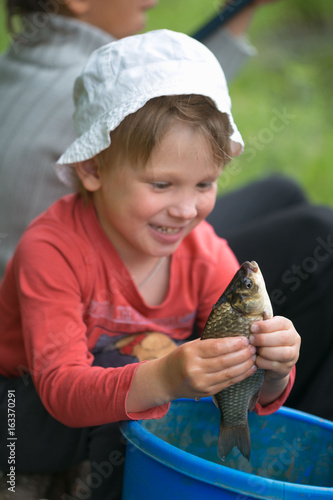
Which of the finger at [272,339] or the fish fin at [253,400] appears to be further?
the fish fin at [253,400]

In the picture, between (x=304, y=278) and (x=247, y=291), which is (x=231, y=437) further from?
(x=304, y=278)

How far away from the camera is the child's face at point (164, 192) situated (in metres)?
1.51

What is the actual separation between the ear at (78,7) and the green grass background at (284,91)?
4.21ft

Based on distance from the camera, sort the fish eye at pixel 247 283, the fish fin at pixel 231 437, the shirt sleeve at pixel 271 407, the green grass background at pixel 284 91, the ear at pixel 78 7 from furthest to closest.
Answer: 1. the green grass background at pixel 284 91
2. the ear at pixel 78 7
3. the shirt sleeve at pixel 271 407
4. the fish fin at pixel 231 437
5. the fish eye at pixel 247 283

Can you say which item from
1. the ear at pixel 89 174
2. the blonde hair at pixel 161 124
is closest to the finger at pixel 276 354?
the blonde hair at pixel 161 124

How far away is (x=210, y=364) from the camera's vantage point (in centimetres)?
122

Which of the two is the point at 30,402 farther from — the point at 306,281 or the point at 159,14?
the point at 159,14

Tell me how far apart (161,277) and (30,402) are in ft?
1.49

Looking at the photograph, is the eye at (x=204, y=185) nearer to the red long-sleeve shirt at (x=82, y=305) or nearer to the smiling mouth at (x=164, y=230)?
the smiling mouth at (x=164, y=230)

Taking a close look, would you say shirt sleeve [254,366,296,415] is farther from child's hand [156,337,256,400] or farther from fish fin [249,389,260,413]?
child's hand [156,337,256,400]

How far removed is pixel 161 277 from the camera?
1.80 metres

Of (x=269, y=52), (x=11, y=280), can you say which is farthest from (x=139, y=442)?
(x=269, y=52)

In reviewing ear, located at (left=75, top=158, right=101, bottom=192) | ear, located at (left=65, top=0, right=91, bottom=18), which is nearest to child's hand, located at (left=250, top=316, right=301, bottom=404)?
ear, located at (left=75, top=158, right=101, bottom=192)

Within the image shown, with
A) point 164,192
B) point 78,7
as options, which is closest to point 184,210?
point 164,192
